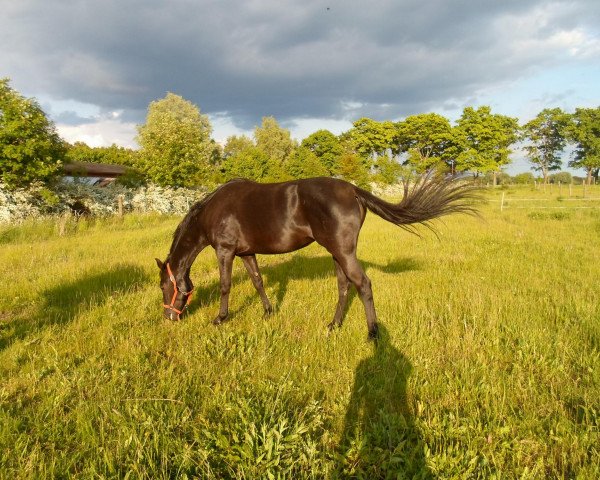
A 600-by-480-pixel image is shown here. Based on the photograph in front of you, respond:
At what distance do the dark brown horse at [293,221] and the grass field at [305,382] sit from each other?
513mm

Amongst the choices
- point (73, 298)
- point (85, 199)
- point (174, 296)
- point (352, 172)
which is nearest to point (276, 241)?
point (174, 296)

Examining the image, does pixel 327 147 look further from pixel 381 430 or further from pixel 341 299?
pixel 381 430

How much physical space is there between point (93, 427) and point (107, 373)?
85cm

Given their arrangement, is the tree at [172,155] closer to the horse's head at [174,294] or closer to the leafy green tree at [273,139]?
the horse's head at [174,294]

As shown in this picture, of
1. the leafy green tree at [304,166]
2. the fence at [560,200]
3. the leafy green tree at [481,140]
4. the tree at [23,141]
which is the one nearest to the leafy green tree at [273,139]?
the leafy green tree at [304,166]

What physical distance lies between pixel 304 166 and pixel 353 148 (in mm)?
26241

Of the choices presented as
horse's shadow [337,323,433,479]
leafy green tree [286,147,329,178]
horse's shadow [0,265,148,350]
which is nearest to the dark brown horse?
horse's shadow [337,323,433,479]

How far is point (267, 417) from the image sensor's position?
2455mm

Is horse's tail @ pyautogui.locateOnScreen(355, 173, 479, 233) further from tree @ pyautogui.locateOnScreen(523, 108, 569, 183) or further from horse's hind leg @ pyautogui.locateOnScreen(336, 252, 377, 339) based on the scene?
tree @ pyautogui.locateOnScreen(523, 108, 569, 183)

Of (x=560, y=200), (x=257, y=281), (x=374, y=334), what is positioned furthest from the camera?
(x=560, y=200)

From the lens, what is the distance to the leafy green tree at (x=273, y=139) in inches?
2322

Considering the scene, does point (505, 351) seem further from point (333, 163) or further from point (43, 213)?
point (333, 163)

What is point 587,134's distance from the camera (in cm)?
6366

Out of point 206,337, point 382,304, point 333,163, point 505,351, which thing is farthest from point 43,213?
point 333,163
